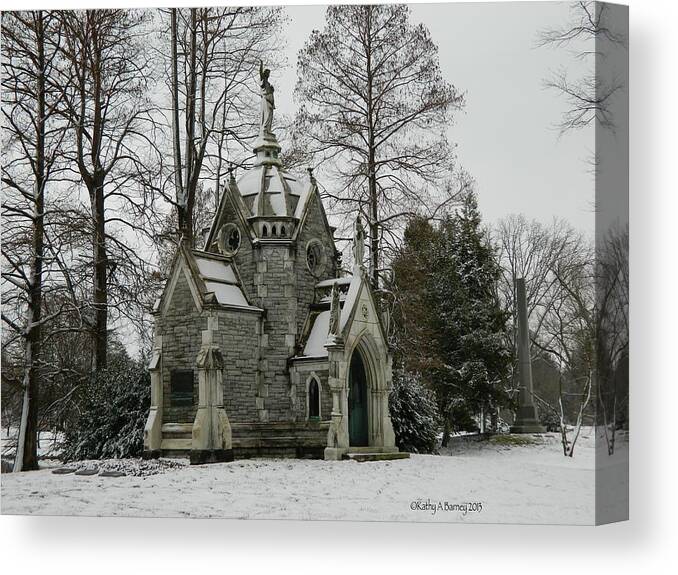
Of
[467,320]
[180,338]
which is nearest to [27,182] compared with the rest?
[180,338]

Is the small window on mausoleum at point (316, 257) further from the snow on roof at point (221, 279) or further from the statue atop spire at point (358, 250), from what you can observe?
the snow on roof at point (221, 279)

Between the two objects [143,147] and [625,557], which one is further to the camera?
[143,147]

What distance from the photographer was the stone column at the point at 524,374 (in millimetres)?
13828

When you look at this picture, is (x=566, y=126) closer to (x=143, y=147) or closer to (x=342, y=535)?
(x=342, y=535)

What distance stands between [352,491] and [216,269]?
18.5ft

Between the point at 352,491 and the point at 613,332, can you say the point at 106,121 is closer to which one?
the point at 352,491

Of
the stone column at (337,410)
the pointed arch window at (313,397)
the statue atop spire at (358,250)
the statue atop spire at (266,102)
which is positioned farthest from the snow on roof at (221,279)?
the statue atop spire at (266,102)

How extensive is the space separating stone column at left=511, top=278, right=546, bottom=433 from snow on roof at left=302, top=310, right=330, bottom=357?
350 cm

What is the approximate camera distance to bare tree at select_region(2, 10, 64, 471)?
14.2 metres

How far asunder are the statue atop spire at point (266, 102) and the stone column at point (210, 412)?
358cm

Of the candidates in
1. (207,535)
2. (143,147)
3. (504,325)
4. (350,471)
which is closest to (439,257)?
(504,325)

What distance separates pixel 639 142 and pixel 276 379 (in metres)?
7.60

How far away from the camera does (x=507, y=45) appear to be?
492 inches

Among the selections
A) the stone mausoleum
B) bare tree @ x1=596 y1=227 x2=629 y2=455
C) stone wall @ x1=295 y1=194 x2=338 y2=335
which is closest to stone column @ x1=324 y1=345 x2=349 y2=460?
the stone mausoleum
